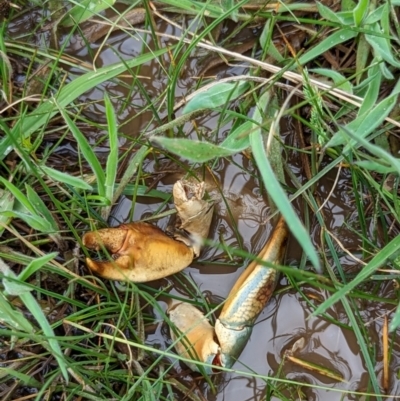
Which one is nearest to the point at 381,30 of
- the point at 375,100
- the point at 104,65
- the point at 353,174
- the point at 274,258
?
the point at 375,100

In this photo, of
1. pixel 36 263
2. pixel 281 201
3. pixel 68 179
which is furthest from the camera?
pixel 68 179

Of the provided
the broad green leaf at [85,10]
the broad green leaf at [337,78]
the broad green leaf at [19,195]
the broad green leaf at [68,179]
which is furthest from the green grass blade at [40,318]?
the broad green leaf at [337,78]

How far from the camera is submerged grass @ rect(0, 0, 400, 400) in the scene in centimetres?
175

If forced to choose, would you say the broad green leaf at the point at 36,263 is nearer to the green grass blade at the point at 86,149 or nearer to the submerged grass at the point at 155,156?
the submerged grass at the point at 155,156

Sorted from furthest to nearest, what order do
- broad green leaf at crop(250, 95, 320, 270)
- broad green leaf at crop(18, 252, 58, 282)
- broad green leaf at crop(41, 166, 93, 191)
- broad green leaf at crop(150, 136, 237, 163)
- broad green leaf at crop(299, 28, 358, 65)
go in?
broad green leaf at crop(299, 28, 358, 65) < broad green leaf at crop(41, 166, 93, 191) < broad green leaf at crop(18, 252, 58, 282) < broad green leaf at crop(150, 136, 237, 163) < broad green leaf at crop(250, 95, 320, 270)

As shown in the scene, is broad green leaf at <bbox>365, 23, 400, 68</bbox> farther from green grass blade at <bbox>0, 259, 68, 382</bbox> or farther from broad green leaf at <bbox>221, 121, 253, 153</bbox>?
green grass blade at <bbox>0, 259, 68, 382</bbox>

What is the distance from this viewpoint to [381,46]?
1720mm

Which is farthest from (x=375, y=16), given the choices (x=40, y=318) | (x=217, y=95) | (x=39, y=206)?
(x=40, y=318)

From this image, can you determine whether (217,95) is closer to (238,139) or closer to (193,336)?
(238,139)

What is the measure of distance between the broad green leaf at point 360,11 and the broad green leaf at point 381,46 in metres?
0.05

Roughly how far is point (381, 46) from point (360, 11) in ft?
0.41

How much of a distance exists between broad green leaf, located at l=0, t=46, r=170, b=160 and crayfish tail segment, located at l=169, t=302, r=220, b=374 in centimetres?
78

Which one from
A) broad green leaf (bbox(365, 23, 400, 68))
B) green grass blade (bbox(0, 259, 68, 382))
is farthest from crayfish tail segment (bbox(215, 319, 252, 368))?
broad green leaf (bbox(365, 23, 400, 68))

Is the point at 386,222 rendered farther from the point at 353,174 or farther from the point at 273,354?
the point at 273,354
